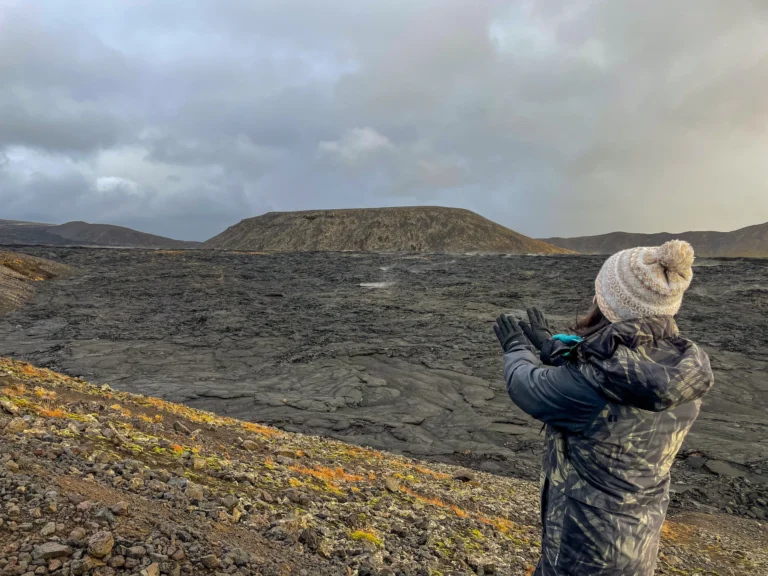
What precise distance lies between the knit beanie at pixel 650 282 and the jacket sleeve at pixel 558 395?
38 cm

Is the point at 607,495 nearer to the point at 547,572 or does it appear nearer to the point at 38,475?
the point at 547,572

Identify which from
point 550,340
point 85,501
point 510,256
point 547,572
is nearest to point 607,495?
point 547,572

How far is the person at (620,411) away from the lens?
1883mm

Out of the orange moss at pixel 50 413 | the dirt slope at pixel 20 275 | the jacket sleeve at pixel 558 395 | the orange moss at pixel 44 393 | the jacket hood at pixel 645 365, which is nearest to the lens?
the jacket hood at pixel 645 365

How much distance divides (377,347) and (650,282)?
533 inches

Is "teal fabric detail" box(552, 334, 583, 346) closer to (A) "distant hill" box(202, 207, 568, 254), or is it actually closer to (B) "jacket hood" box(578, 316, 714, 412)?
(B) "jacket hood" box(578, 316, 714, 412)

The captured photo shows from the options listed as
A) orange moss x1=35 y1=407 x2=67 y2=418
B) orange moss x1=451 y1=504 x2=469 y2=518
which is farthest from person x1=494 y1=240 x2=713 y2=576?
orange moss x1=35 y1=407 x2=67 y2=418

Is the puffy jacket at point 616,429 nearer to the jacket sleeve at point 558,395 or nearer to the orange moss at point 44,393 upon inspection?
the jacket sleeve at point 558,395

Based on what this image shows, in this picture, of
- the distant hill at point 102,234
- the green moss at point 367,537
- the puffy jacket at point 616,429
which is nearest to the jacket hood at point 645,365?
the puffy jacket at point 616,429

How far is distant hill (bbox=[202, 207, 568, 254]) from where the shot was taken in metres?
78.9

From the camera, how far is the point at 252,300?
22.1 m

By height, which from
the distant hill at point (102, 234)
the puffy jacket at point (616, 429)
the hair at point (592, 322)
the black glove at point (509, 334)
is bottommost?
the puffy jacket at point (616, 429)

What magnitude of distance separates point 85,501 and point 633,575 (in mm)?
3053

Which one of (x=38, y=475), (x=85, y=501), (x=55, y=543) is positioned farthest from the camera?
(x=38, y=475)
